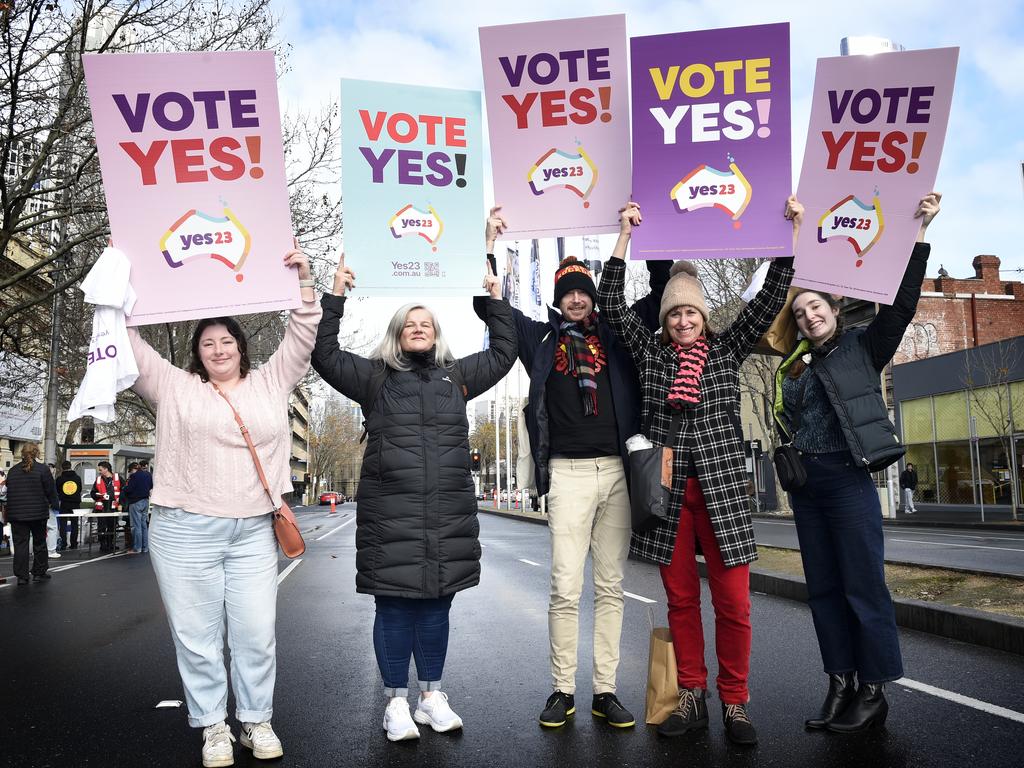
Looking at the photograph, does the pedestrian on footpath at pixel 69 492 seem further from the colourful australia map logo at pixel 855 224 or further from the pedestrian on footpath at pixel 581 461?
the colourful australia map logo at pixel 855 224

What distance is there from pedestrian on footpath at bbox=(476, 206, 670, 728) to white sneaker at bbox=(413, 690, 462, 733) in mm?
451

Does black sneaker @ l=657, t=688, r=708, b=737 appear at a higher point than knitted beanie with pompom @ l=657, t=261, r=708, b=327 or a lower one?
lower

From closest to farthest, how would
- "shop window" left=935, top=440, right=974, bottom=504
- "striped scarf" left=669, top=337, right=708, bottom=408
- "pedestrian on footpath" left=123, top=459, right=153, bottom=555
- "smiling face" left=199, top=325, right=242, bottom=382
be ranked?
"smiling face" left=199, top=325, right=242, bottom=382
"striped scarf" left=669, top=337, right=708, bottom=408
"pedestrian on footpath" left=123, top=459, right=153, bottom=555
"shop window" left=935, top=440, right=974, bottom=504

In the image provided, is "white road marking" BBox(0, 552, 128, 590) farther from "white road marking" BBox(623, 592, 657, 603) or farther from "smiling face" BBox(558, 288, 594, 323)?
"smiling face" BBox(558, 288, 594, 323)

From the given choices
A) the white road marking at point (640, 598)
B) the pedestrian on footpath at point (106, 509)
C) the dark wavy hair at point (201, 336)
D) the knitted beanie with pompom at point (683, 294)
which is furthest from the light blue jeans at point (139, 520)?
the knitted beanie with pompom at point (683, 294)

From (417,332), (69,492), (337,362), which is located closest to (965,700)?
(417,332)

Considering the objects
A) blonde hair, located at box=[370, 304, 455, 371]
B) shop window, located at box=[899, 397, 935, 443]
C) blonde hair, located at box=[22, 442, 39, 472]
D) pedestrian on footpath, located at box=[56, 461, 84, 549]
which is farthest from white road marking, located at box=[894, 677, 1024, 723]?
shop window, located at box=[899, 397, 935, 443]

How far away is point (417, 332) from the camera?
453cm

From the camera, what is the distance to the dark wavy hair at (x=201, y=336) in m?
4.24

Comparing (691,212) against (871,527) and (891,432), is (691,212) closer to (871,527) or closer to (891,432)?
(891,432)

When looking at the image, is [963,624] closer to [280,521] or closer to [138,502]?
[280,521]

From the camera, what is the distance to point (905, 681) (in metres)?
5.23

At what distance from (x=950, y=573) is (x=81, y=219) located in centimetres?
2186

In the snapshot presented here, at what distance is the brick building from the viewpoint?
144 ft
